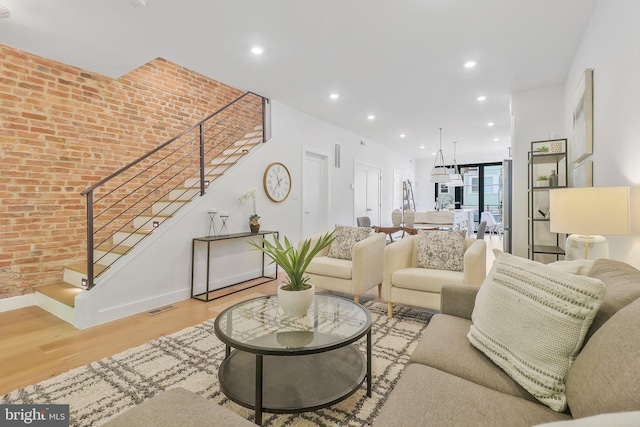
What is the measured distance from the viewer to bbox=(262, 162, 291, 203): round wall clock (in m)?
4.77

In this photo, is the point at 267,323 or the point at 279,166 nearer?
the point at 267,323

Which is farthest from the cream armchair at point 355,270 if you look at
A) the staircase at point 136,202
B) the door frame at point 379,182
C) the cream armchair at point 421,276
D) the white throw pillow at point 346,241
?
the door frame at point 379,182

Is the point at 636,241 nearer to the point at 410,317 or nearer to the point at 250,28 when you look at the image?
the point at 410,317

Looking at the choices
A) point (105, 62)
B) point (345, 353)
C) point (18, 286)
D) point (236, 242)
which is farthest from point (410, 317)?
point (105, 62)

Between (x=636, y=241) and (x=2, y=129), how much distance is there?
5.15m

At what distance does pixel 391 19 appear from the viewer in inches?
110

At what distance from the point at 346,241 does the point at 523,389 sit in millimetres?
2653

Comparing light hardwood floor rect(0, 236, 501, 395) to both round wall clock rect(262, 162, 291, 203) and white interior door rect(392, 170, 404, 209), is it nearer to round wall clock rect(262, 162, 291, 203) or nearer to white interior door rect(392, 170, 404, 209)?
round wall clock rect(262, 162, 291, 203)

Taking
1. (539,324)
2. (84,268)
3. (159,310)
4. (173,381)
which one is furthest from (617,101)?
(84,268)

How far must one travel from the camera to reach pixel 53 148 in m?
3.45

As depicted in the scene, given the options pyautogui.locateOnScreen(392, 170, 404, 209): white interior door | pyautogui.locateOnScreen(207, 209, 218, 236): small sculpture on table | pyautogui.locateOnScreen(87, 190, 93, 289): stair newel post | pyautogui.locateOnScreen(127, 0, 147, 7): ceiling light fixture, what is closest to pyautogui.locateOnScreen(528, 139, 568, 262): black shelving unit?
pyautogui.locateOnScreen(207, 209, 218, 236): small sculpture on table

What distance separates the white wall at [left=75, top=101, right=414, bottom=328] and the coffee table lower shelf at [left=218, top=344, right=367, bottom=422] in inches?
69.4

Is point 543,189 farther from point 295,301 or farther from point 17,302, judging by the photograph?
point 17,302

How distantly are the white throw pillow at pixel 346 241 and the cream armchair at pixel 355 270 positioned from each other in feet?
0.28
